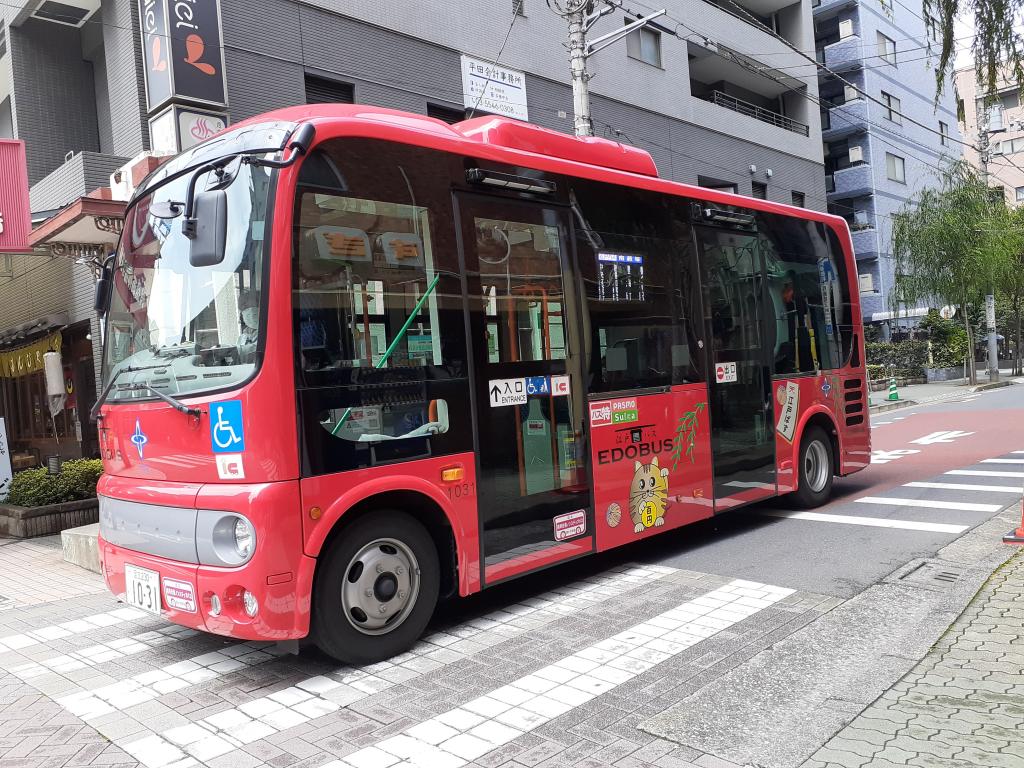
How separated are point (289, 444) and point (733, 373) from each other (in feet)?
15.8

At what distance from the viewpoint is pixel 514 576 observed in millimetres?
5527

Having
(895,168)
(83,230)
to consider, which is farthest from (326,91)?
(895,168)

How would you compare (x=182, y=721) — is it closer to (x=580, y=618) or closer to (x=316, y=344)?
(x=316, y=344)

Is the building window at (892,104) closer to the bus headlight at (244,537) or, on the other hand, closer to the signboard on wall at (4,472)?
the signboard on wall at (4,472)

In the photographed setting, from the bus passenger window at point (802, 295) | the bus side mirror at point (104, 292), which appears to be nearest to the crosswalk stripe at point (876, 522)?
the bus passenger window at point (802, 295)

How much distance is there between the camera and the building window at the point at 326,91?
525 inches

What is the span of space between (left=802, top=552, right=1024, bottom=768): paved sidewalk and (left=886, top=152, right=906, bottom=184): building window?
40716 millimetres

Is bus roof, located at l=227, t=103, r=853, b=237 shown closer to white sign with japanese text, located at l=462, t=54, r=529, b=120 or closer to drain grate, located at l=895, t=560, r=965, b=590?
drain grate, located at l=895, t=560, r=965, b=590

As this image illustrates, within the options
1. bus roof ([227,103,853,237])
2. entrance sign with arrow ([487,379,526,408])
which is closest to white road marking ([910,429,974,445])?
bus roof ([227,103,853,237])

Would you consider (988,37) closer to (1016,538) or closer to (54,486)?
(1016,538)

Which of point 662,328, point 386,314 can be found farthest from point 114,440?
point 662,328

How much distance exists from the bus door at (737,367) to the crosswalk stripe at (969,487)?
3.07 metres

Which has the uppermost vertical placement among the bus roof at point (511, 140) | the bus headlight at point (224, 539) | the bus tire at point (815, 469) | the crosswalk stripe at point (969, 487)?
the bus roof at point (511, 140)

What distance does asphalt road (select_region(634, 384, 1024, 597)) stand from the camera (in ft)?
21.2
